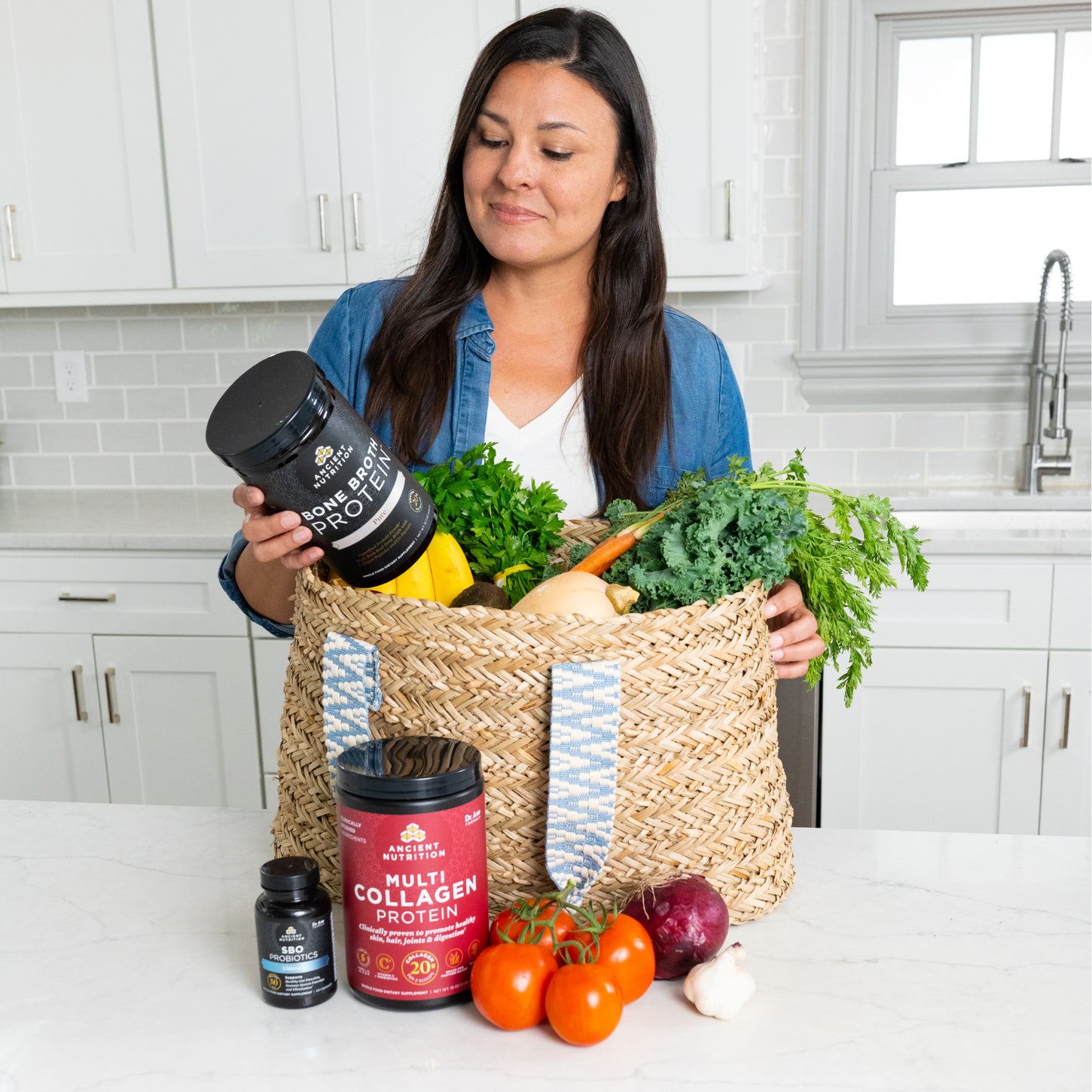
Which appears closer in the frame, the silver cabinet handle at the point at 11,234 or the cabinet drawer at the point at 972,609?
the cabinet drawer at the point at 972,609

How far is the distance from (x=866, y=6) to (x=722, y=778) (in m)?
2.43

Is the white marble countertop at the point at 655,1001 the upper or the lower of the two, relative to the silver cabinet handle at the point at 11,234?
lower

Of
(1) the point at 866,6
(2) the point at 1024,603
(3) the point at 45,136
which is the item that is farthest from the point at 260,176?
(2) the point at 1024,603

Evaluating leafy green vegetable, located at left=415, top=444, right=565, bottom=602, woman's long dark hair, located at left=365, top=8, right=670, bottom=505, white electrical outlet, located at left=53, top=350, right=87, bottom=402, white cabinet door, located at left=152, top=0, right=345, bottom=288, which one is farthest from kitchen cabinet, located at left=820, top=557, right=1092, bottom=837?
white electrical outlet, located at left=53, top=350, right=87, bottom=402

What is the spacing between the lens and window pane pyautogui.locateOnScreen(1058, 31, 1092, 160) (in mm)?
2701

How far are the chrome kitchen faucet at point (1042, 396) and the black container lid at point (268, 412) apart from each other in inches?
89.7

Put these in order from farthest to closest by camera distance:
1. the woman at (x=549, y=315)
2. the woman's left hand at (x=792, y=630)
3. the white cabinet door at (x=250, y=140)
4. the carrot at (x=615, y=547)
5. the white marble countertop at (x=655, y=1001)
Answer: the white cabinet door at (x=250, y=140), the woman at (x=549, y=315), the woman's left hand at (x=792, y=630), the carrot at (x=615, y=547), the white marble countertop at (x=655, y=1001)

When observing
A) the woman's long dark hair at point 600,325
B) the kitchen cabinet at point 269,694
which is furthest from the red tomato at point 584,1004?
the kitchen cabinet at point 269,694

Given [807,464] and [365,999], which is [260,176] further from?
[365,999]

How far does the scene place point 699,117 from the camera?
2.47 meters

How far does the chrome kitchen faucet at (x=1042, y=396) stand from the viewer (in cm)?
261

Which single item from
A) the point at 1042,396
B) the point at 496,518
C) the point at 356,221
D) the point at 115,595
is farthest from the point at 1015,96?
the point at 115,595

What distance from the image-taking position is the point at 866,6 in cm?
269

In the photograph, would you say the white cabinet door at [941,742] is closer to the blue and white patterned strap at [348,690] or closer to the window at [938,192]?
the window at [938,192]
